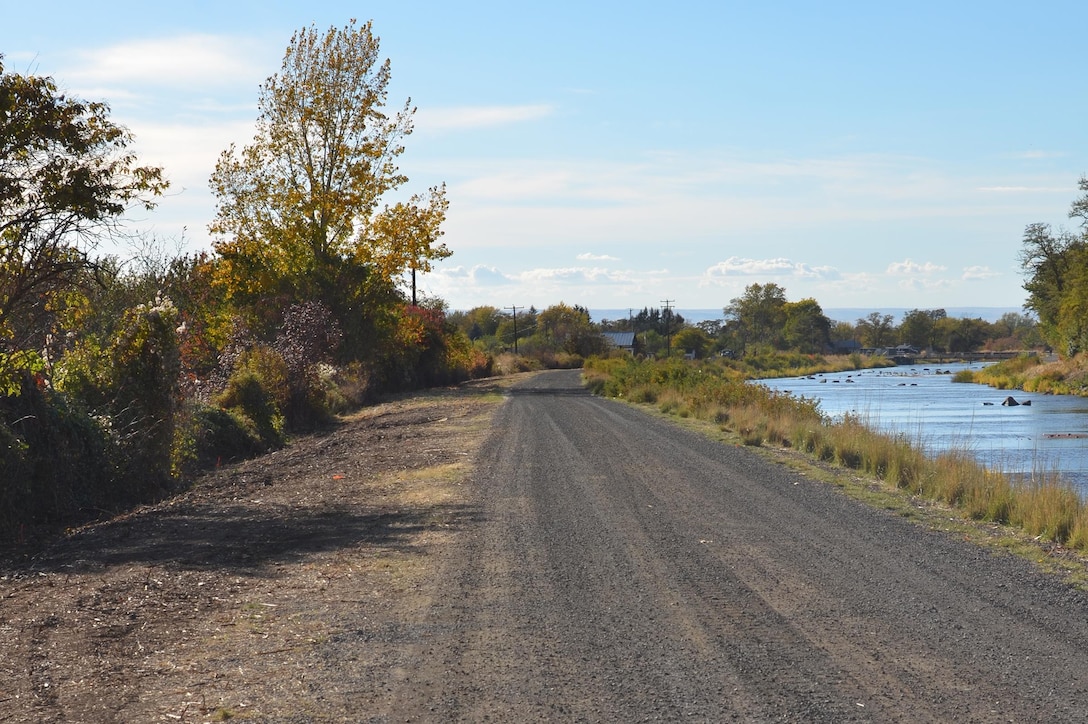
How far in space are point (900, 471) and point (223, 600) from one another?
432 inches

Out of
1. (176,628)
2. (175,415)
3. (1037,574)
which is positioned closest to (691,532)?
(1037,574)

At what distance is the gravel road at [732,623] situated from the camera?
5875 millimetres

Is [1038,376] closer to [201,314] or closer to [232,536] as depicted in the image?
[201,314]

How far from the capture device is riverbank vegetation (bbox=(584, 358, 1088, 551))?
460 inches

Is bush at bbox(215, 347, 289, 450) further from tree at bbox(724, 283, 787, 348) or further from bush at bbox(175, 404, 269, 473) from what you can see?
tree at bbox(724, 283, 787, 348)

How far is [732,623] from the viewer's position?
7500 millimetres

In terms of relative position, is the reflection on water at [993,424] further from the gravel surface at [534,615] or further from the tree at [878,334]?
the tree at [878,334]

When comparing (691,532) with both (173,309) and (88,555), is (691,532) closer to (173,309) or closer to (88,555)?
(88,555)

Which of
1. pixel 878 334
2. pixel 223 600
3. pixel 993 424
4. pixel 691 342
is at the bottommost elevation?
pixel 993 424

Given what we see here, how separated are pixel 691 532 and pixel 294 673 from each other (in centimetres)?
576

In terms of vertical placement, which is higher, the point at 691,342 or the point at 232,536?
the point at 691,342

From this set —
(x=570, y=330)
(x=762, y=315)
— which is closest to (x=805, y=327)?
(x=762, y=315)

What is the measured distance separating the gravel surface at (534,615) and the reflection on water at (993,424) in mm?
6089

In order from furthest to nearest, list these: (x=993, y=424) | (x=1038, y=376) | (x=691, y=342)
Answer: (x=691, y=342) < (x=1038, y=376) < (x=993, y=424)
